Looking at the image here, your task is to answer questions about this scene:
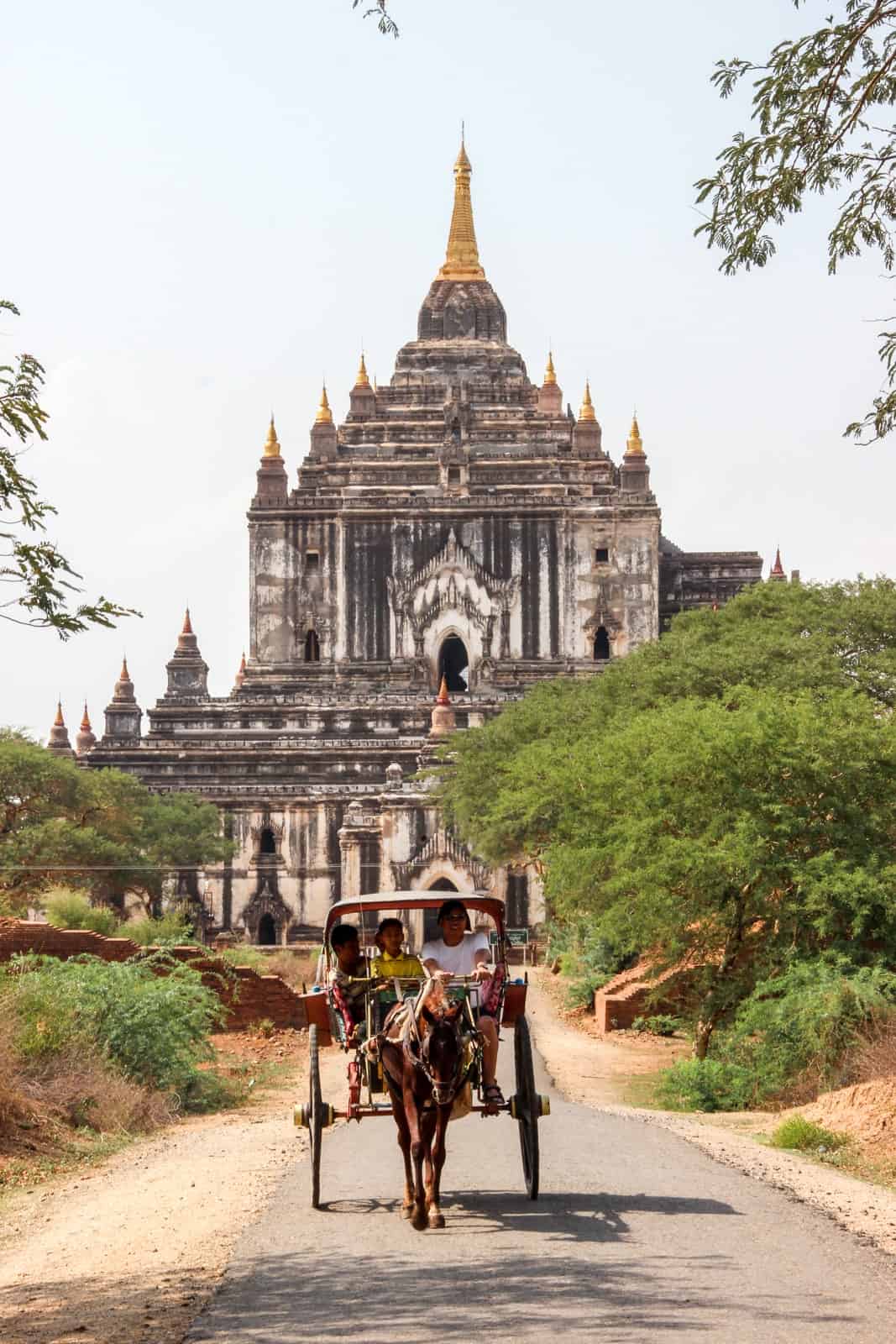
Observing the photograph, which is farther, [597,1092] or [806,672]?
[806,672]

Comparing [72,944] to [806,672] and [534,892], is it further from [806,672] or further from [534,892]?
[534,892]

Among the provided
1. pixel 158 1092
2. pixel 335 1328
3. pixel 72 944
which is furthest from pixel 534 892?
pixel 335 1328

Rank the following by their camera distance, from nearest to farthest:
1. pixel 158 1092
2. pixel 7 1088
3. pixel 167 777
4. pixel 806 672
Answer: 1. pixel 7 1088
2. pixel 158 1092
3. pixel 806 672
4. pixel 167 777

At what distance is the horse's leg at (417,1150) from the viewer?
32.5 feet

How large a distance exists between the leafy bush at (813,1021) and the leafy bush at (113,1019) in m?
5.05

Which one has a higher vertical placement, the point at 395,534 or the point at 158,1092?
the point at 395,534

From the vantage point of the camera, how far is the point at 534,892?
149 ft

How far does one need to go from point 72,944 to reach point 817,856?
8666 millimetres

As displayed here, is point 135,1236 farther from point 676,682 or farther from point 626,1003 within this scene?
point 676,682

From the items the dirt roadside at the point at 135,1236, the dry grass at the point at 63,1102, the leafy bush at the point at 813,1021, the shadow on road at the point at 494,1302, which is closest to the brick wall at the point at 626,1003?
the leafy bush at the point at 813,1021

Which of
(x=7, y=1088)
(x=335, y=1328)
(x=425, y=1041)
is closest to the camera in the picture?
(x=335, y=1328)

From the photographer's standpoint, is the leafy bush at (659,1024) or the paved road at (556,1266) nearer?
the paved road at (556,1266)

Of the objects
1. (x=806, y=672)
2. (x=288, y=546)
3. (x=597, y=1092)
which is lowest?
(x=597, y=1092)

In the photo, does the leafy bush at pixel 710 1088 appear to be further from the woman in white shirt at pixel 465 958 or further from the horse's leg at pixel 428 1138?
the horse's leg at pixel 428 1138
